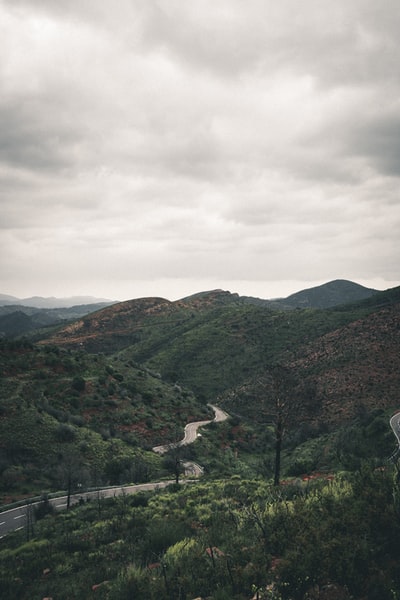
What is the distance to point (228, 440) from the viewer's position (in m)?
48.3

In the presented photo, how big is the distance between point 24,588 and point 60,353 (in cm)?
5023

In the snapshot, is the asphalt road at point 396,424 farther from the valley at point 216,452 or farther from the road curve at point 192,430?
the road curve at point 192,430

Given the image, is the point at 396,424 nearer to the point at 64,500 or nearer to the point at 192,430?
the point at 192,430

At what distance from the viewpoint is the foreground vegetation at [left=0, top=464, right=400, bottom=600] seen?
22.0ft

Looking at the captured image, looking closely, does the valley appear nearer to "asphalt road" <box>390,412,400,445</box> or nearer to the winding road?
"asphalt road" <box>390,412,400,445</box>

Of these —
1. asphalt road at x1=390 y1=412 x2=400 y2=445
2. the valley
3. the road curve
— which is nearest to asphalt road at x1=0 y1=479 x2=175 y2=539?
the valley

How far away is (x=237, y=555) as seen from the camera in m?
8.34

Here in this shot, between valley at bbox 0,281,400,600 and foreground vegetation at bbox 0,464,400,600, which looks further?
valley at bbox 0,281,400,600

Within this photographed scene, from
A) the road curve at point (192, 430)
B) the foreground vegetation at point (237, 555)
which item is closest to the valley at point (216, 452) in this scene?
the foreground vegetation at point (237, 555)

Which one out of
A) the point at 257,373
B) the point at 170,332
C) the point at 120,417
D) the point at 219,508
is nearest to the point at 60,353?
the point at 120,417

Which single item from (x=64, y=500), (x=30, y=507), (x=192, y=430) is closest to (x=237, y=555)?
(x=30, y=507)

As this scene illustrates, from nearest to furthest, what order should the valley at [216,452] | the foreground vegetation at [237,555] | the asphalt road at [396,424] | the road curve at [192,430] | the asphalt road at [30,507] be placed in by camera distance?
the foreground vegetation at [237,555], the valley at [216,452], the asphalt road at [30,507], the asphalt road at [396,424], the road curve at [192,430]

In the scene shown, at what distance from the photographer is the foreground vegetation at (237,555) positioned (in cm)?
670

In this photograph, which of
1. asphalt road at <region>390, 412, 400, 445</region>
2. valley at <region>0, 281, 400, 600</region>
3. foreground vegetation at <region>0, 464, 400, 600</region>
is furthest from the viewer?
asphalt road at <region>390, 412, 400, 445</region>
